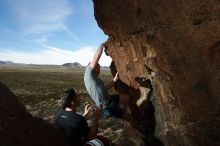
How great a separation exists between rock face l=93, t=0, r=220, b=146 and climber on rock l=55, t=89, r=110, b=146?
7.60ft

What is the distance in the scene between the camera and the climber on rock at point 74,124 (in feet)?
29.8

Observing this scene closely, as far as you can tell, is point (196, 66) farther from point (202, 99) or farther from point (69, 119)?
point (69, 119)

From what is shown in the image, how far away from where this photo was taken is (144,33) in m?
9.91

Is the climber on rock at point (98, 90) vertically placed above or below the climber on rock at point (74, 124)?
above

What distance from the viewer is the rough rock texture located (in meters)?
9.66

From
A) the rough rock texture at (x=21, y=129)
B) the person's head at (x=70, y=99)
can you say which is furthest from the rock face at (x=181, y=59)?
the rough rock texture at (x=21, y=129)

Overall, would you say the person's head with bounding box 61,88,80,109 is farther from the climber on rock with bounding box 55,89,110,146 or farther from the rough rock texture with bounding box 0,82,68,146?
the rough rock texture with bounding box 0,82,68,146

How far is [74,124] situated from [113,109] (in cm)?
232

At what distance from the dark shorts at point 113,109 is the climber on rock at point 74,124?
3.89 ft

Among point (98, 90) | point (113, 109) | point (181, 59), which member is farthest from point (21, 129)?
point (181, 59)

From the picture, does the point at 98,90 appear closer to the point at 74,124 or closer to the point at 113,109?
the point at 113,109

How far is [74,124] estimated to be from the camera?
909 centimetres

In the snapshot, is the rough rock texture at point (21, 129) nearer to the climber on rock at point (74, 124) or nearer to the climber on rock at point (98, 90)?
the climber on rock at point (74, 124)

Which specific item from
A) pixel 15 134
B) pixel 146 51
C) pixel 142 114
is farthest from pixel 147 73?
pixel 15 134
